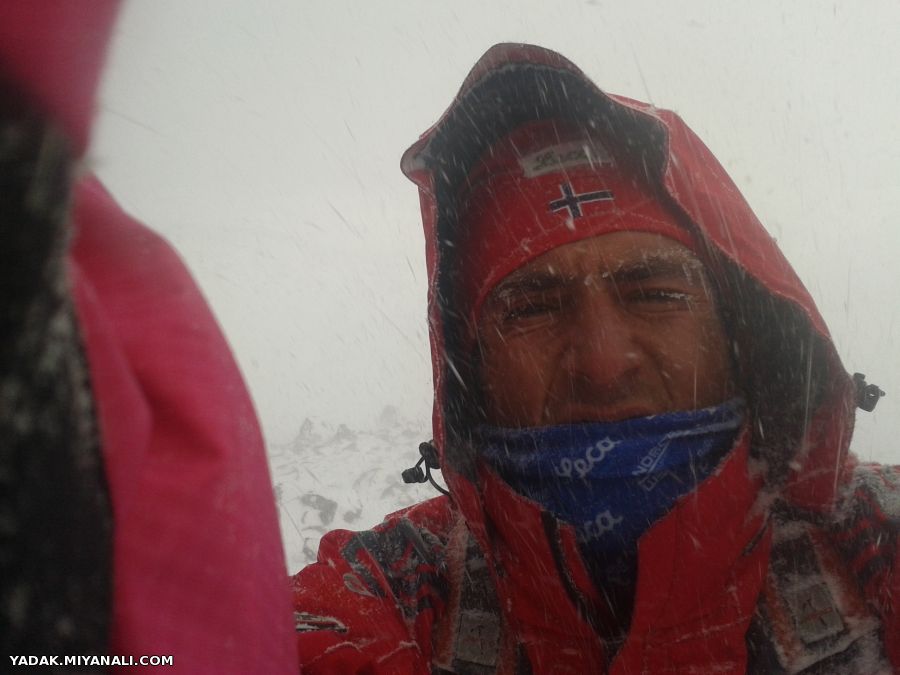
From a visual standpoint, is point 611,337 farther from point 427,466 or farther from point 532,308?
point 427,466

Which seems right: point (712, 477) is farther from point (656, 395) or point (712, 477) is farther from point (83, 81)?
point (83, 81)

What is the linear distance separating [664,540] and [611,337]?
0.51 metres

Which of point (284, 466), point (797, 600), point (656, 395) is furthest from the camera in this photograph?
point (284, 466)

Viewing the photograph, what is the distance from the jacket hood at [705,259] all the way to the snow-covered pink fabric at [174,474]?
1.03 metres

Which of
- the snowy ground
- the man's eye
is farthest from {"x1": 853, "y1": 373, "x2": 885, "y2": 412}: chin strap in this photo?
the snowy ground

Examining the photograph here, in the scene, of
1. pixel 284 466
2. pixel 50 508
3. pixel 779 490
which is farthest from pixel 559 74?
pixel 284 466

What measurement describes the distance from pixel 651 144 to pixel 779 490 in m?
1.04

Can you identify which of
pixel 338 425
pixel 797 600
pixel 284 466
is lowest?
pixel 797 600

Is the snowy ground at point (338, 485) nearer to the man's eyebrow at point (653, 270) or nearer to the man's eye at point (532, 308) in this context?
the man's eye at point (532, 308)

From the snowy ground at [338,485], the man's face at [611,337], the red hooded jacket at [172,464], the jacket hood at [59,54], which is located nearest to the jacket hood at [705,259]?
the man's face at [611,337]

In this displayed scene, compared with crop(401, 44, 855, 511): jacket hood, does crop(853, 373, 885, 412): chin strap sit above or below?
below

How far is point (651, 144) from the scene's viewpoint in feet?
4.83

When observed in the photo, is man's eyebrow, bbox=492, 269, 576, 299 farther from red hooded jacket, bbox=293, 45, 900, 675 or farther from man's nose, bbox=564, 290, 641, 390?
red hooded jacket, bbox=293, 45, 900, 675

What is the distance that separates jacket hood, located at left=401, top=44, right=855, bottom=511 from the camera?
1378mm
